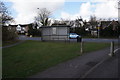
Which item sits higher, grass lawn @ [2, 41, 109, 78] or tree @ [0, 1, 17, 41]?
tree @ [0, 1, 17, 41]

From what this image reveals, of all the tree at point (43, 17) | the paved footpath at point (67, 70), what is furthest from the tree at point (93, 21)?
the paved footpath at point (67, 70)

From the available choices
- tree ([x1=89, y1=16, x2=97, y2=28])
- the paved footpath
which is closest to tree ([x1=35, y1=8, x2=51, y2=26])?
tree ([x1=89, y1=16, x2=97, y2=28])

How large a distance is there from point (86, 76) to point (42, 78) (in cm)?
156

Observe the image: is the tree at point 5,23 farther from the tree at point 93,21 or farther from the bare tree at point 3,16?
the tree at point 93,21

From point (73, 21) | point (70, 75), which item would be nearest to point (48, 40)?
point (70, 75)

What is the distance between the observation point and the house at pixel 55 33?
25797mm

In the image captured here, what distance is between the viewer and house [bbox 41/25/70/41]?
2580cm

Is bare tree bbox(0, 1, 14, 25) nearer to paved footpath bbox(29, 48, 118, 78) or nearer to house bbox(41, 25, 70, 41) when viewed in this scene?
house bbox(41, 25, 70, 41)

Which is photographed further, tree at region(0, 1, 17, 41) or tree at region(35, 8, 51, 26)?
tree at region(35, 8, 51, 26)

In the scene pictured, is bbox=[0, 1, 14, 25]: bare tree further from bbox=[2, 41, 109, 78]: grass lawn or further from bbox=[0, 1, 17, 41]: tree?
bbox=[2, 41, 109, 78]: grass lawn

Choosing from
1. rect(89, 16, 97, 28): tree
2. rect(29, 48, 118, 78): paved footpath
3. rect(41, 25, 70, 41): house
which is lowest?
rect(29, 48, 118, 78): paved footpath

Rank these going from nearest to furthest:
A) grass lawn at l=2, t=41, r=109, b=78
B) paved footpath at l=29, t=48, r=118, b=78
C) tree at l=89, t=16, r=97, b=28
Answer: paved footpath at l=29, t=48, r=118, b=78 < grass lawn at l=2, t=41, r=109, b=78 < tree at l=89, t=16, r=97, b=28

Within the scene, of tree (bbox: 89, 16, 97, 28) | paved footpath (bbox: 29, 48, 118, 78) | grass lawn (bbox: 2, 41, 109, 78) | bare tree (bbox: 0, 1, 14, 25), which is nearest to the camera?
paved footpath (bbox: 29, 48, 118, 78)

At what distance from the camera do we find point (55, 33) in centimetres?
2638
